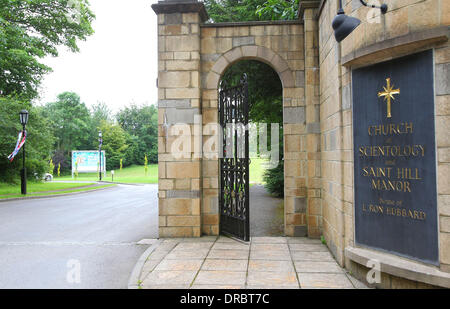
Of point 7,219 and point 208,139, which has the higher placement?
point 208,139

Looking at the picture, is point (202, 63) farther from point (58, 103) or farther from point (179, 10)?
point (58, 103)

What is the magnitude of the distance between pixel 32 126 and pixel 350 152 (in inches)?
800

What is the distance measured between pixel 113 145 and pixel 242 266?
56531 mm

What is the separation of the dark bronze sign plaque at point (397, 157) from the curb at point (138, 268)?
3066 millimetres

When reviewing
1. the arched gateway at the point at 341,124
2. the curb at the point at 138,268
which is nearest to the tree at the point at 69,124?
the arched gateway at the point at 341,124

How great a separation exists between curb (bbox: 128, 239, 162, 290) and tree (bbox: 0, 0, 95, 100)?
14.1 metres

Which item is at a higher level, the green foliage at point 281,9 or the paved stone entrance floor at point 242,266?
the green foliage at point 281,9

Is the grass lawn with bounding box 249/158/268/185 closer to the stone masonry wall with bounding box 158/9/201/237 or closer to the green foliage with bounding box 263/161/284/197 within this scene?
the green foliage with bounding box 263/161/284/197

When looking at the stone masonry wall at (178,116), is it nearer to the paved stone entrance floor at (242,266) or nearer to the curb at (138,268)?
the paved stone entrance floor at (242,266)

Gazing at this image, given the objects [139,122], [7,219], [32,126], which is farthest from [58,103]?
[7,219]

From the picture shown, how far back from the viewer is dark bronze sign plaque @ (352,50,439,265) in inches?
138

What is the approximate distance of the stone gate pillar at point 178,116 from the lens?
21.9 ft

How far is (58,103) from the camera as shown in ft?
184

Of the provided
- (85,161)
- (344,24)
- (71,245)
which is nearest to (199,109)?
(344,24)
